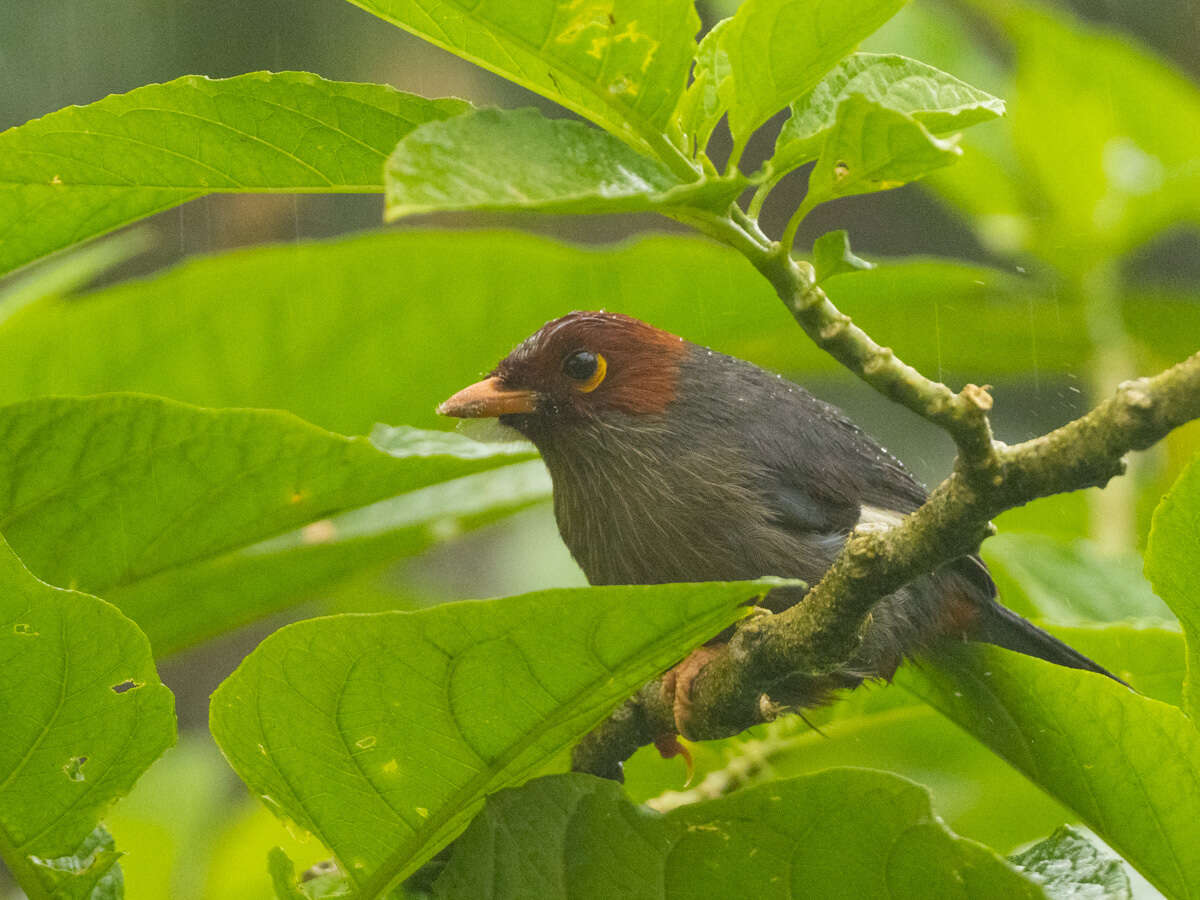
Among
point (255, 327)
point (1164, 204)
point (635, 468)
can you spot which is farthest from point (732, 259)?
point (1164, 204)

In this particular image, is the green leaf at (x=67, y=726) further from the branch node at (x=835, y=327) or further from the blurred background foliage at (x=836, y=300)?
the branch node at (x=835, y=327)

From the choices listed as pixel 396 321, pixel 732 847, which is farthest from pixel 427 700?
pixel 396 321

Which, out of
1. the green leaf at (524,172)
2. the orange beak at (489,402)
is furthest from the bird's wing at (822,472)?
the green leaf at (524,172)

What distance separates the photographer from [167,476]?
3.89 ft

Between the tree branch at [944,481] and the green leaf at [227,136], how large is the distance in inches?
10.1

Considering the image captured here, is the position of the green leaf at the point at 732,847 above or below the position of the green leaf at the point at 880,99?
below

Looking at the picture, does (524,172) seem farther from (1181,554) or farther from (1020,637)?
(1020,637)

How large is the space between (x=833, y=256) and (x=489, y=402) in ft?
1.66

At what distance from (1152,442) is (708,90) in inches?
14.7

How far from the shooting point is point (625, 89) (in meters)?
0.81

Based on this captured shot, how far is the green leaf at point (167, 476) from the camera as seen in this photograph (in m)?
1.14

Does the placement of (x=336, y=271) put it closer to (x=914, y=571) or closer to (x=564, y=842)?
(x=564, y=842)

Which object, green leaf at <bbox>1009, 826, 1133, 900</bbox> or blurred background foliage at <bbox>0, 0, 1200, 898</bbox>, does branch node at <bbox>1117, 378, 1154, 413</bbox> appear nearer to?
blurred background foliage at <bbox>0, 0, 1200, 898</bbox>

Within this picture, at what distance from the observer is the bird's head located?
1223 mm
